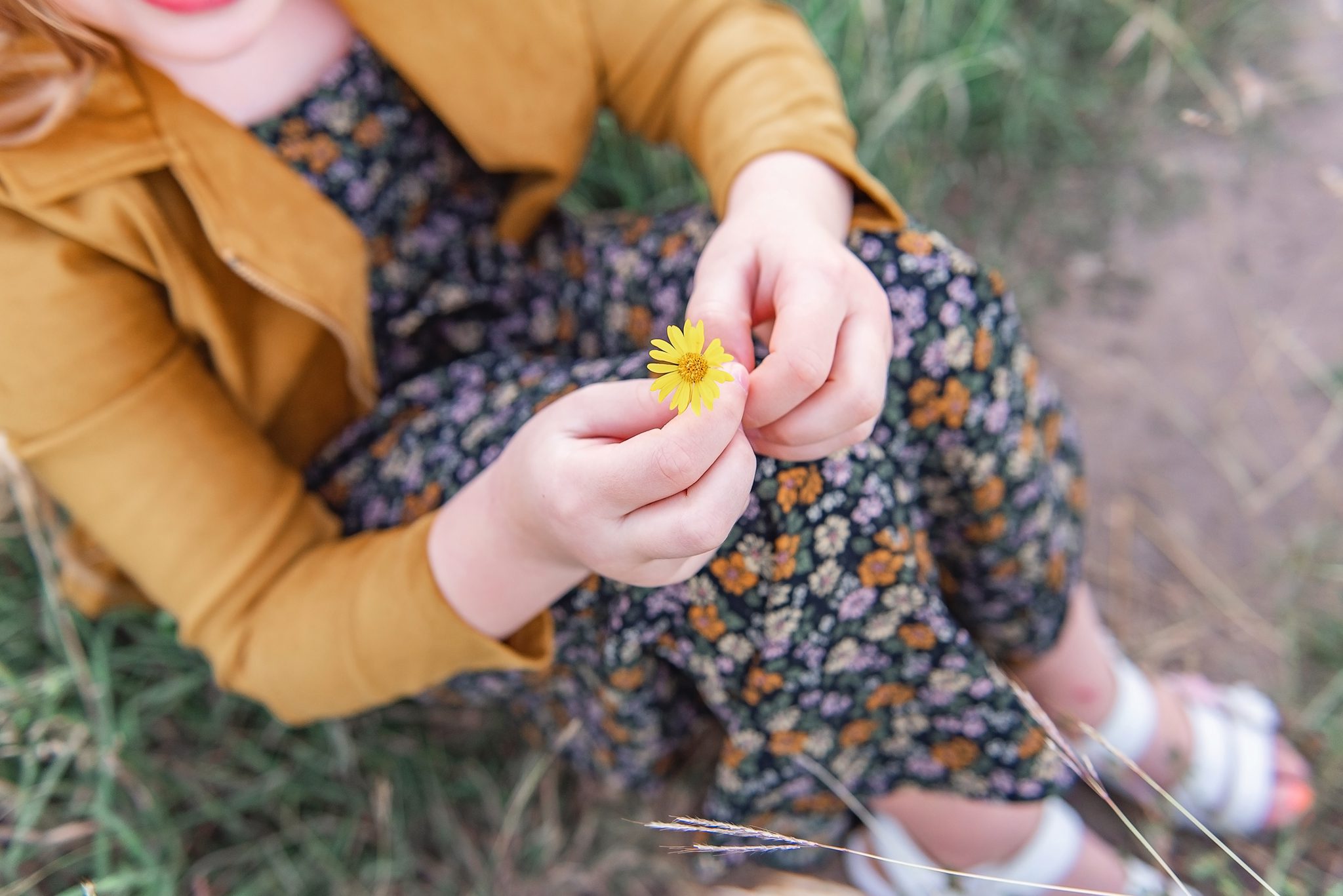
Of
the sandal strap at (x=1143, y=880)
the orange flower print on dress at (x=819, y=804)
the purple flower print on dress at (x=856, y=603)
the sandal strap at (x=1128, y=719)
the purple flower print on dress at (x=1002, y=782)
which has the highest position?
the purple flower print on dress at (x=856, y=603)

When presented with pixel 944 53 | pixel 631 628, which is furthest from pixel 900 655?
pixel 944 53

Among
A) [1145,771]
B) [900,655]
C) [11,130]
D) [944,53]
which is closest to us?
[11,130]

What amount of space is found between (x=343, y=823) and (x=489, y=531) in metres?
0.69

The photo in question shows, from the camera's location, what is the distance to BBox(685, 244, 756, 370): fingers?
702 millimetres

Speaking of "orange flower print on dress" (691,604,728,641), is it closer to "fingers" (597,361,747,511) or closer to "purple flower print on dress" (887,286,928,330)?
"fingers" (597,361,747,511)

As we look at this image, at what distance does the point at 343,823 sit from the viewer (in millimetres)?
1248

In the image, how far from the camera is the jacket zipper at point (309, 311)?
83 centimetres

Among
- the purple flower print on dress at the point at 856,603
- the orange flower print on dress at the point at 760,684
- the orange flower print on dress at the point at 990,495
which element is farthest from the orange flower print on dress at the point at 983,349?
the orange flower print on dress at the point at 760,684

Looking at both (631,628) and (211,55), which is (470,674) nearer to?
(631,628)

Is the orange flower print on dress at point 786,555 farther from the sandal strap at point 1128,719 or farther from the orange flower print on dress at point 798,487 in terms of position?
the sandal strap at point 1128,719

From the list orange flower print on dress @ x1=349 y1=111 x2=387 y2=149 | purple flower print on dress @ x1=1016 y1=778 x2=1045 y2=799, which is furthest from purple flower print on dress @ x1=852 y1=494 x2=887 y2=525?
orange flower print on dress @ x1=349 y1=111 x2=387 y2=149

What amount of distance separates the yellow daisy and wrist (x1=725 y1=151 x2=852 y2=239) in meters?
0.26

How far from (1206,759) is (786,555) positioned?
74 cm

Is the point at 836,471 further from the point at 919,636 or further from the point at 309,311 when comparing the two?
the point at 309,311
